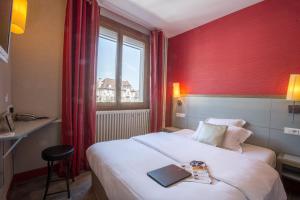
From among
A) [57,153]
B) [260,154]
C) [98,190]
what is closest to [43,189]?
[57,153]

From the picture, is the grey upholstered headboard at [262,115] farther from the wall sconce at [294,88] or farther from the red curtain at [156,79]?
the red curtain at [156,79]

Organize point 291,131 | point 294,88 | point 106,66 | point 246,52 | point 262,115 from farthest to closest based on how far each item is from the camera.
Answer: point 106,66
point 246,52
point 262,115
point 291,131
point 294,88

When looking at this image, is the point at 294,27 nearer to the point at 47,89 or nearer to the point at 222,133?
the point at 222,133

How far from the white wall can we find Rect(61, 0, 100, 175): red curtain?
0.64ft

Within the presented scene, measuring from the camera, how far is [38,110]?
2152 millimetres

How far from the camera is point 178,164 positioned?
1.42m

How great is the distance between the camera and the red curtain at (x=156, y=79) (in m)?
3.34

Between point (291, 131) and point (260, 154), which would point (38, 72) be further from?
point (291, 131)

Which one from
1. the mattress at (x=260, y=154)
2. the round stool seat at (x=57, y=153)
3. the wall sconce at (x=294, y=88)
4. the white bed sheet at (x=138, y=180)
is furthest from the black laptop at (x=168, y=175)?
the wall sconce at (x=294, y=88)

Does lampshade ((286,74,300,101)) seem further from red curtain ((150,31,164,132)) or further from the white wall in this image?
the white wall

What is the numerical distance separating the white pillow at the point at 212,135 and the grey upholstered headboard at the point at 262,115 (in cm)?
58

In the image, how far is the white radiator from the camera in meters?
2.68

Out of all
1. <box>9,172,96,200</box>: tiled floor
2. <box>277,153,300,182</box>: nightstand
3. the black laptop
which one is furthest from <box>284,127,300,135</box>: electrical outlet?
<box>9,172,96,200</box>: tiled floor

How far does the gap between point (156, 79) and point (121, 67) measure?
2.74 ft
